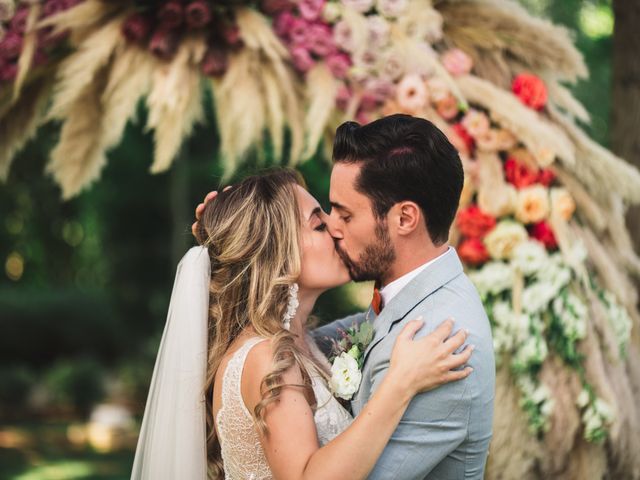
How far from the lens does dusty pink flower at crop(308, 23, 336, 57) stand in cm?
338

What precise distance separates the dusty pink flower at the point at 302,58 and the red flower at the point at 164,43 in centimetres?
52

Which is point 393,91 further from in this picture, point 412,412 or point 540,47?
point 412,412

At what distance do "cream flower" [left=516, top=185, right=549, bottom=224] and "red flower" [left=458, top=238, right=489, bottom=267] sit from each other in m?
0.20

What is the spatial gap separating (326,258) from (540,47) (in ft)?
4.56

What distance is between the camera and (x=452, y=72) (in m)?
3.32

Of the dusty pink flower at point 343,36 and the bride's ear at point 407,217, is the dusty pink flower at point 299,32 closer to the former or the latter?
the dusty pink flower at point 343,36

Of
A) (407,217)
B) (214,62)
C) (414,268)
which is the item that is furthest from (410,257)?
(214,62)

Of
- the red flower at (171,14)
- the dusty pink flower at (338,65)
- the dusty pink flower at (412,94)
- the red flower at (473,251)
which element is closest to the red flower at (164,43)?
the red flower at (171,14)

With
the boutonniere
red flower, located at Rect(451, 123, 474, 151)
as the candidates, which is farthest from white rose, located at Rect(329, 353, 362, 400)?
red flower, located at Rect(451, 123, 474, 151)

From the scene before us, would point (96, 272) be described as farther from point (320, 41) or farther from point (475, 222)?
point (475, 222)

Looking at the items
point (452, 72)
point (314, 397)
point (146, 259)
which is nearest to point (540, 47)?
point (452, 72)

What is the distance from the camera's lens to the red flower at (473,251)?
126 inches

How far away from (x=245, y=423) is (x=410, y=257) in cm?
78

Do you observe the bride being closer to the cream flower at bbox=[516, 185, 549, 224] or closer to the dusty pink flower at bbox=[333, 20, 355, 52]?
the dusty pink flower at bbox=[333, 20, 355, 52]
